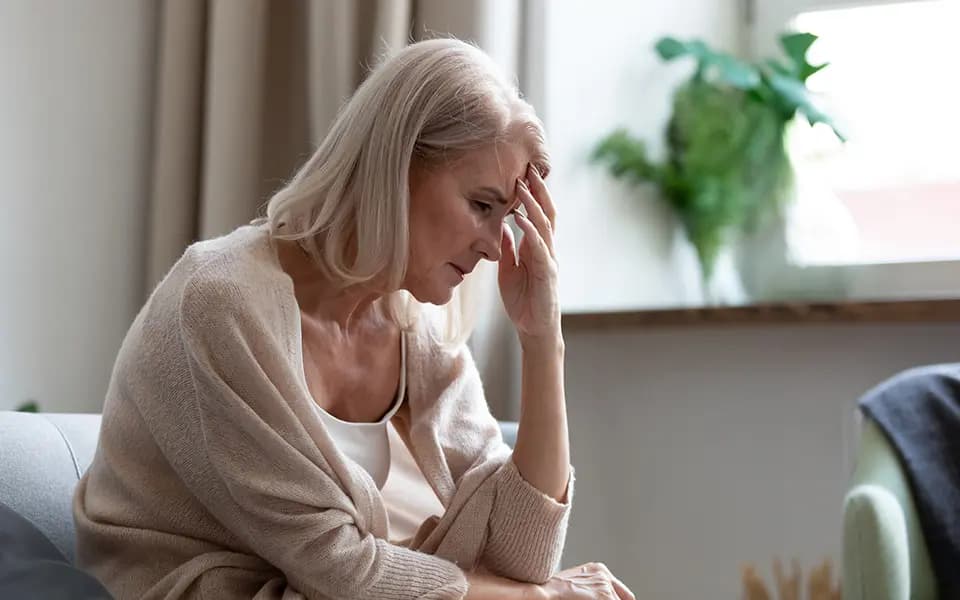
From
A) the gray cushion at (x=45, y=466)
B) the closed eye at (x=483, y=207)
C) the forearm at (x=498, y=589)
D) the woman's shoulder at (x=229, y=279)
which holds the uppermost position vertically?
the closed eye at (x=483, y=207)

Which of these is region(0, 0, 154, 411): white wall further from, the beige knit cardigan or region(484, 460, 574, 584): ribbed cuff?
region(484, 460, 574, 584): ribbed cuff

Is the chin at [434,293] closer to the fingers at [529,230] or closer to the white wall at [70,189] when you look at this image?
the fingers at [529,230]

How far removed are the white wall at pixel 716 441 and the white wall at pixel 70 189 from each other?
91 centimetres

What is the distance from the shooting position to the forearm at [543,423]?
149cm

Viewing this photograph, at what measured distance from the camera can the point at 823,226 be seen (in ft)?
8.30

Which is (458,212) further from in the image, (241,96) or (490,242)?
(241,96)

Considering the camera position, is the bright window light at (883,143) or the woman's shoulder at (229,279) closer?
the woman's shoulder at (229,279)

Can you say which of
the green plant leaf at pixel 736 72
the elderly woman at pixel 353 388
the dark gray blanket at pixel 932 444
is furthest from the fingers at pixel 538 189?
the green plant leaf at pixel 736 72

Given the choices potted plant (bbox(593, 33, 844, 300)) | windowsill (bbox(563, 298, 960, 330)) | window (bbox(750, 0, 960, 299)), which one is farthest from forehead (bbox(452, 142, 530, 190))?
window (bbox(750, 0, 960, 299))

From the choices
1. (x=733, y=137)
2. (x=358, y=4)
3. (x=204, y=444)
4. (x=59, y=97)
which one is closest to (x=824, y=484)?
(x=733, y=137)

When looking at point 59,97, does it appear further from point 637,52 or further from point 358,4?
point 637,52

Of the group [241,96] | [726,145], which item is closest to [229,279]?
[241,96]

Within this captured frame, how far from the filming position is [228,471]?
4.13ft

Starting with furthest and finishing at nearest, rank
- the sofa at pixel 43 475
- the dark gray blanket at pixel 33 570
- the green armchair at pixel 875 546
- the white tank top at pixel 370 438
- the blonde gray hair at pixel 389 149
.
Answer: the green armchair at pixel 875 546 → the white tank top at pixel 370 438 → the blonde gray hair at pixel 389 149 → the sofa at pixel 43 475 → the dark gray blanket at pixel 33 570
